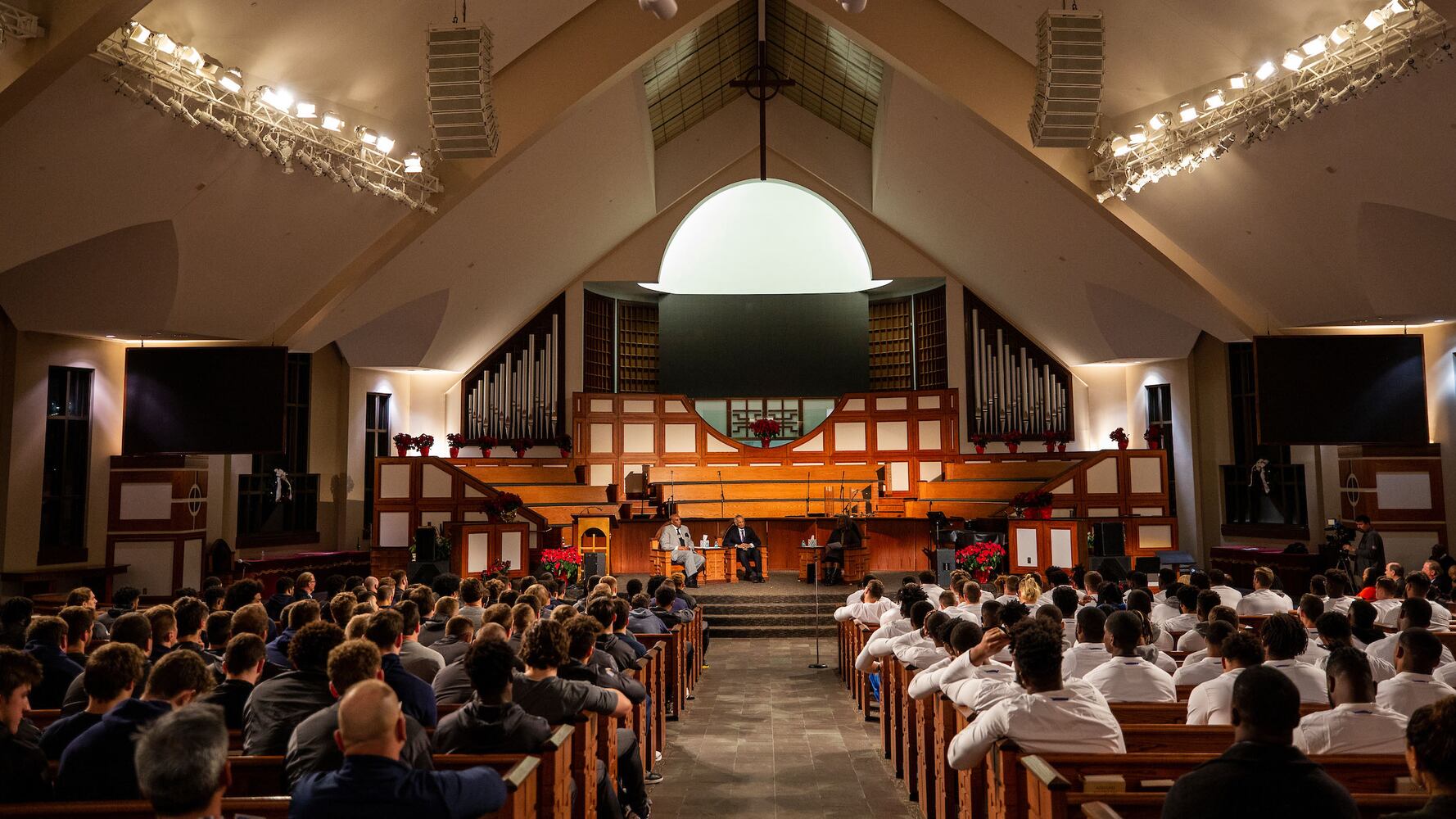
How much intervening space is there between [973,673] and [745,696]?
420cm

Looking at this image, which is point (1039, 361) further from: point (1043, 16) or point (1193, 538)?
point (1043, 16)

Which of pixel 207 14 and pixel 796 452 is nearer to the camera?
pixel 207 14

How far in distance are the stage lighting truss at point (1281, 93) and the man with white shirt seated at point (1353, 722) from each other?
463 cm

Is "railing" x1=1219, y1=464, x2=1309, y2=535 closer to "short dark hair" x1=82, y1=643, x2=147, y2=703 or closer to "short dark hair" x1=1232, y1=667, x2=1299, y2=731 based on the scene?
"short dark hair" x1=1232, y1=667, x2=1299, y2=731

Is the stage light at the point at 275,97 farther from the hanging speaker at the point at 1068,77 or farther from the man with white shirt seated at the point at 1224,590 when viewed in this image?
the man with white shirt seated at the point at 1224,590

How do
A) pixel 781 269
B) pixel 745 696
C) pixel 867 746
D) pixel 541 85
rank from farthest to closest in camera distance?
pixel 781 269
pixel 541 85
pixel 745 696
pixel 867 746

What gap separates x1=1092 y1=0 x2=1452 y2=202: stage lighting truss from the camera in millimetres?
6371

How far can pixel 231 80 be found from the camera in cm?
721

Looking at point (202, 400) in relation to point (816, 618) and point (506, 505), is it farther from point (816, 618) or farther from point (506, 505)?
point (816, 618)

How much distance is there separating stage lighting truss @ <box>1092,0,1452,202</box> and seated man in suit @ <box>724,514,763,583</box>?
6.15 metres

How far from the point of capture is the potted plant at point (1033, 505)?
1282 centimetres

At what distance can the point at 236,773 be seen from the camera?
3.05 metres

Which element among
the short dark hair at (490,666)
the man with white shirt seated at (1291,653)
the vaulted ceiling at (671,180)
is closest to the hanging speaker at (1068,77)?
the vaulted ceiling at (671,180)

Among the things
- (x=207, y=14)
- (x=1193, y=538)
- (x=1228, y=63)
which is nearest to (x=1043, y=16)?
(x=1228, y=63)
